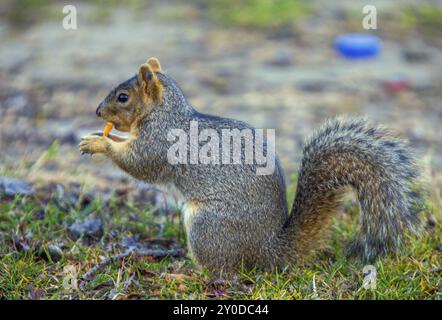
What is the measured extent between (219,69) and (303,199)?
3744 millimetres

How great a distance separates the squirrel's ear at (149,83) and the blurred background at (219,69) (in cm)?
97

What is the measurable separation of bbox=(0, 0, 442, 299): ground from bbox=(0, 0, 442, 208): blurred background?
0.07ft

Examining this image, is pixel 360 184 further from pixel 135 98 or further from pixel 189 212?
pixel 135 98

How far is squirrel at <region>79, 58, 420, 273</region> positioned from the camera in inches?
132

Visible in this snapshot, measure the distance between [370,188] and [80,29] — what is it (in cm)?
535

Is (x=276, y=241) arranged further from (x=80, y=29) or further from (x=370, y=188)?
(x=80, y=29)

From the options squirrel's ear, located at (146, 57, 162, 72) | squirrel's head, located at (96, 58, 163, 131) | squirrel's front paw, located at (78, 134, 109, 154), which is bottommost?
squirrel's front paw, located at (78, 134, 109, 154)

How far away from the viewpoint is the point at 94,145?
3822 mm

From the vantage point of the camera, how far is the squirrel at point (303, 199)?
3357 millimetres

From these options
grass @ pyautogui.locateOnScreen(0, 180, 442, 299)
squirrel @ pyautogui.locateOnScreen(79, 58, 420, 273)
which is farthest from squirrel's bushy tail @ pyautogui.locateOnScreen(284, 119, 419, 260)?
grass @ pyautogui.locateOnScreen(0, 180, 442, 299)

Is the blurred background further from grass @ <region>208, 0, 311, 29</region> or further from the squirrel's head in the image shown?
the squirrel's head
